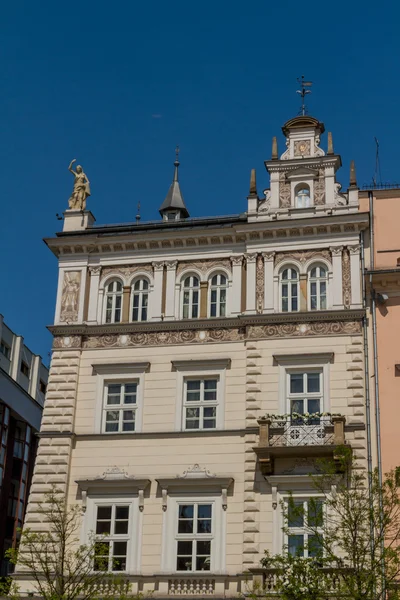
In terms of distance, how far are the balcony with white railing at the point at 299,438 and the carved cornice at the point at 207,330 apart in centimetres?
360

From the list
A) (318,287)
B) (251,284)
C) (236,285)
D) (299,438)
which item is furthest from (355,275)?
→ (299,438)

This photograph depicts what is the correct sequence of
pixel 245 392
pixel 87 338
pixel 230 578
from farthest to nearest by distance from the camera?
1. pixel 87 338
2. pixel 245 392
3. pixel 230 578

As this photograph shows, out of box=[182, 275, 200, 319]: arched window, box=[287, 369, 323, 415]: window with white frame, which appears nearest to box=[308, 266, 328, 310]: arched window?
box=[287, 369, 323, 415]: window with white frame

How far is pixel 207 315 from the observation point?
38.6 metres

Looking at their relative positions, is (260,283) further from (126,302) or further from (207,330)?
(126,302)

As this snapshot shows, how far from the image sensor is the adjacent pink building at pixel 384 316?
Answer: 1382 inches

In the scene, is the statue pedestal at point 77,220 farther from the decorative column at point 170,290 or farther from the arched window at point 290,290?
the arched window at point 290,290

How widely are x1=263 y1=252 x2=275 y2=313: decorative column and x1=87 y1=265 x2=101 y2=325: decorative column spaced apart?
6.82 metres

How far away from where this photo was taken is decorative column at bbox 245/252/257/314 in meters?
38.0

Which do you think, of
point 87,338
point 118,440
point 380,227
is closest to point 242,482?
point 118,440

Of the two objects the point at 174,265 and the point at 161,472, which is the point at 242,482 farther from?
the point at 174,265

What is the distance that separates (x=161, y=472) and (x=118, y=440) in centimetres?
213

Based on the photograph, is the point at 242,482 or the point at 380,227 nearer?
the point at 242,482

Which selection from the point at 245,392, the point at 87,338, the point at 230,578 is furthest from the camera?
the point at 87,338
